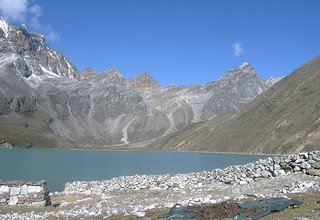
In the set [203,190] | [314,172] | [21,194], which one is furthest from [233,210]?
[21,194]

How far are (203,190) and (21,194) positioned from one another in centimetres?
1388

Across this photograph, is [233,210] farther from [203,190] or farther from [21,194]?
[21,194]

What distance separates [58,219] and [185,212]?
871 cm

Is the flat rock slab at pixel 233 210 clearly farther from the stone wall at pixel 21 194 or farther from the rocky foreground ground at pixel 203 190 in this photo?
the stone wall at pixel 21 194

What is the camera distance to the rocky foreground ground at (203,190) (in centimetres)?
2731

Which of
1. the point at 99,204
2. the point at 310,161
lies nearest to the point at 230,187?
the point at 310,161

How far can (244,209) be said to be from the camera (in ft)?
70.0

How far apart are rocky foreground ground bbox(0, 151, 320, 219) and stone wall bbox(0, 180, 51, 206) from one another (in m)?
0.96

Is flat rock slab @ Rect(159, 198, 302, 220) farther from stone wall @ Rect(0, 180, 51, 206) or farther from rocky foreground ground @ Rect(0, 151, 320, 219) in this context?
stone wall @ Rect(0, 180, 51, 206)

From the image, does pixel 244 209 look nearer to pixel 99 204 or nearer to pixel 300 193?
pixel 300 193

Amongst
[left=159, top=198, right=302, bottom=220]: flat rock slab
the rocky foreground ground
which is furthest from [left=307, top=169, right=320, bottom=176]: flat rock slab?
[left=159, top=198, right=302, bottom=220]: flat rock slab

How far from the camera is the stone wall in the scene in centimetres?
3453

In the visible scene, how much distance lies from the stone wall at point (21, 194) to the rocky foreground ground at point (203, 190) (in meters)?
0.96

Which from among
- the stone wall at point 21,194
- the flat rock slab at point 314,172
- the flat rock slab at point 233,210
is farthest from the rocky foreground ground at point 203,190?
the flat rock slab at point 233,210
